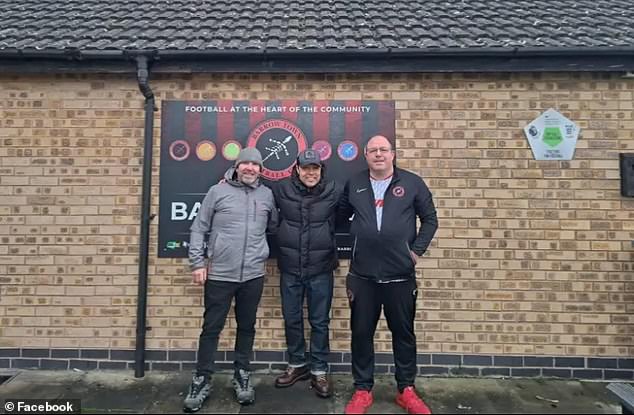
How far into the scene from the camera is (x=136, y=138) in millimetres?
4051

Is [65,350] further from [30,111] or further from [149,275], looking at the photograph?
[30,111]

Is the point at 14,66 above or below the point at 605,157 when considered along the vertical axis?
above

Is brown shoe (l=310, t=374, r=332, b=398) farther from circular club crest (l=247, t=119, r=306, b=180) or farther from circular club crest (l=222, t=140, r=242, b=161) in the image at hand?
circular club crest (l=222, t=140, r=242, b=161)

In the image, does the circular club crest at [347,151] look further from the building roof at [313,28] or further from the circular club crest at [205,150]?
the circular club crest at [205,150]

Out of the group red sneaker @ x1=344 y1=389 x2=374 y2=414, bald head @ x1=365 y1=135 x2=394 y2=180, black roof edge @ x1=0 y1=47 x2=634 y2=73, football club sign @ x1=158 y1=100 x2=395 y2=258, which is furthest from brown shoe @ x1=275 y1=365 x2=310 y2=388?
black roof edge @ x1=0 y1=47 x2=634 y2=73

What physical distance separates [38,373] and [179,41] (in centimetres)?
341

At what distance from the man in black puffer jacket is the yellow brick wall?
345 mm

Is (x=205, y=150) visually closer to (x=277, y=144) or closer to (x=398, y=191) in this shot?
(x=277, y=144)

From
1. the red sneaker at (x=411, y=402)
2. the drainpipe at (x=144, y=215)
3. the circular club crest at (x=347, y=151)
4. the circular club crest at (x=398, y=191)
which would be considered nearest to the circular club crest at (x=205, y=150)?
the drainpipe at (x=144, y=215)

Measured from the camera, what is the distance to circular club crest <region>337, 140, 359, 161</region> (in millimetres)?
3945

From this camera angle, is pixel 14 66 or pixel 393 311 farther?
pixel 14 66

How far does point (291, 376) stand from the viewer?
11.8ft

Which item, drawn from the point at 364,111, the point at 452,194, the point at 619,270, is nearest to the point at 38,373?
the point at 364,111

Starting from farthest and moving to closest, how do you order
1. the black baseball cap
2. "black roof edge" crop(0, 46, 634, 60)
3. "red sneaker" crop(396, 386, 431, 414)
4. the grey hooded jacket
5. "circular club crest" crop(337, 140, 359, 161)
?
"circular club crest" crop(337, 140, 359, 161) → "black roof edge" crop(0, 46, 634, 60) → the black baseball cap → the grey hooded jacket → "red sneaker" crop(396, 386, 431, 414)
